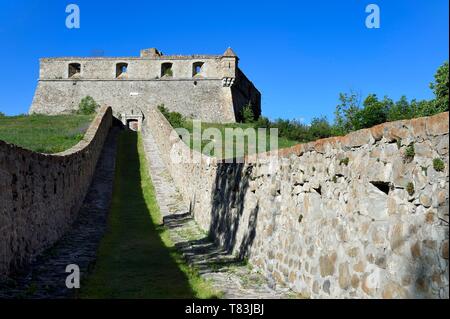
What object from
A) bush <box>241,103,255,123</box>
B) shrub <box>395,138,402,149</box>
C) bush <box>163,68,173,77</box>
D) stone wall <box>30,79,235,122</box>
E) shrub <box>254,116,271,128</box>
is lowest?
shrub <box>395,138,402,149</box>

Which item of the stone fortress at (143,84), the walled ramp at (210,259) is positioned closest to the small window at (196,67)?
the stone fortress at (143,84)

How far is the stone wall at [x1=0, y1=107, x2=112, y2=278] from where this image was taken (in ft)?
23.5

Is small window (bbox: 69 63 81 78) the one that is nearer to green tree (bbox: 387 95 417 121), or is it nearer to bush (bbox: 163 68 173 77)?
bush (bbox: 163 68 173 77)

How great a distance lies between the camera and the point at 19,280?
712cm

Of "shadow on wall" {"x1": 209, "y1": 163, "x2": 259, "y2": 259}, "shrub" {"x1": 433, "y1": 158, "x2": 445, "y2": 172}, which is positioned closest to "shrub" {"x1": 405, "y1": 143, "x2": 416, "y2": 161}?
"shrub" {"x1": 433, "y1": 158, "x2": 445, "y2": 172}

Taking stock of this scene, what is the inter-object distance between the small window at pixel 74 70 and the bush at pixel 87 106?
3.22 m

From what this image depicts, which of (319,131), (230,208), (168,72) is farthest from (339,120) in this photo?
(230,208)

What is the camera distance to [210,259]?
9016 millimetres

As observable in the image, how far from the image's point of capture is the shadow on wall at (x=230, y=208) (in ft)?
28.4

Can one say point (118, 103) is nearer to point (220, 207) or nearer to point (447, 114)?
point (220, 207)

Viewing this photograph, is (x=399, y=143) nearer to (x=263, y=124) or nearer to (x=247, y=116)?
(x=263, y=124)

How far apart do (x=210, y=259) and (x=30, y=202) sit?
337 cm

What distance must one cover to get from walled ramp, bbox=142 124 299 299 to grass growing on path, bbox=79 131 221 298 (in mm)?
197
